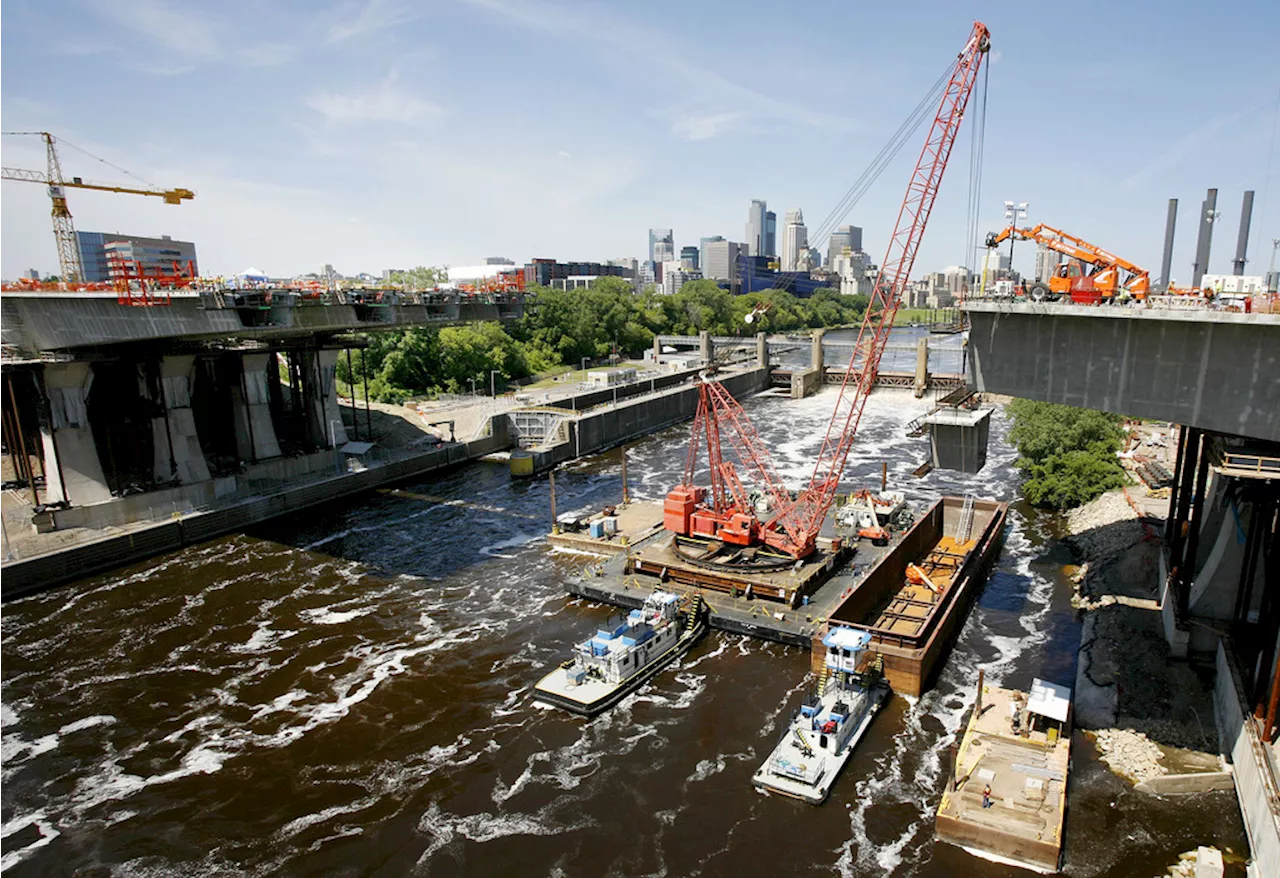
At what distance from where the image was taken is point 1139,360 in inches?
890

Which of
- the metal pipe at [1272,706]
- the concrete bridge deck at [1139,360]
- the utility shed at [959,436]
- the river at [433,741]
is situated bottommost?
the river at [433,741]

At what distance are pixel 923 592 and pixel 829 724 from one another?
16.5 m

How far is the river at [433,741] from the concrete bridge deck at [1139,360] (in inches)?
482

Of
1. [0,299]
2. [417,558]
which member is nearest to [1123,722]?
[417,558]

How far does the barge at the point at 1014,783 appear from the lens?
21.4m

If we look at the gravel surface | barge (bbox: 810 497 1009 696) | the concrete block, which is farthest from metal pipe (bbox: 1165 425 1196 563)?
the concrete block

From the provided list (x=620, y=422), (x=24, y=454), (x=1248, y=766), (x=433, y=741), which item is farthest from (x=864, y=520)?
(x=24, y=454)

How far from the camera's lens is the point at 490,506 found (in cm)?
5722

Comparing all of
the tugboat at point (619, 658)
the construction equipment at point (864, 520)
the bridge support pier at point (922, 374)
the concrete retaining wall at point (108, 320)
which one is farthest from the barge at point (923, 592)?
the bridge support pier at point (922, 374)

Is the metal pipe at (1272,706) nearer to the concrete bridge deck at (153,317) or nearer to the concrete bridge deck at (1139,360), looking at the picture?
the concrete bridge deck at (1139,360)

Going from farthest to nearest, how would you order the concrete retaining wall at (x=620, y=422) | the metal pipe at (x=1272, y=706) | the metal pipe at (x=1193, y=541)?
the concrete retaining wall at (x=620, y=422), the metal pipe at (x=1193, y=541), the metal pipe at (x=1272, y=706)

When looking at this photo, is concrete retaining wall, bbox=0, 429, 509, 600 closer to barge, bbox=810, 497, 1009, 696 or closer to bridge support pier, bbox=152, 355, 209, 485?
bridge support pier, bbox=152, 355, 209, 485

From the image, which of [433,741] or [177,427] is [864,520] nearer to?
[433,741]

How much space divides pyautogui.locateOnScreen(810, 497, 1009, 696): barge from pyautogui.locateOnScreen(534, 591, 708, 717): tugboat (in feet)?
20.5
